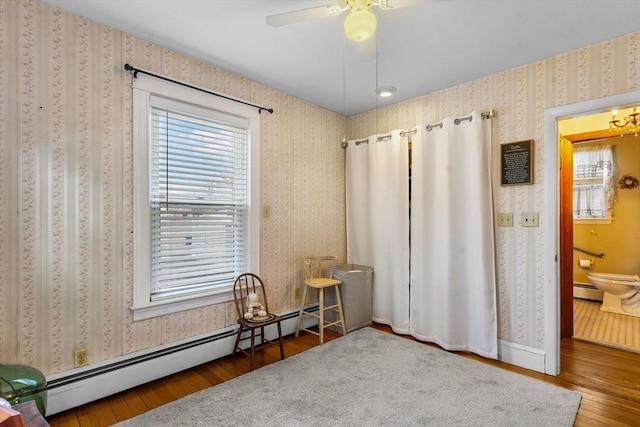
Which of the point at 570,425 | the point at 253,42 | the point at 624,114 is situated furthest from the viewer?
the point at 624,114

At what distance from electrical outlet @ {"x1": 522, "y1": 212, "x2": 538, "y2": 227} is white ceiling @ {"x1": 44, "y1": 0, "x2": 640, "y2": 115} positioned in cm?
121

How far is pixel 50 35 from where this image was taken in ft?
6.21

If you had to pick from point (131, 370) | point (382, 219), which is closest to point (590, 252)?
point (382, 219)

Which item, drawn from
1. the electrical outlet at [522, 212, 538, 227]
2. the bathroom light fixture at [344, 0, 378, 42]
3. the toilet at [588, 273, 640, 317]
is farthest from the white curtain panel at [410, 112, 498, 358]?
the toilet at [588, 273, 640, 317]

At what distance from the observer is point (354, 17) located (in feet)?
4.62

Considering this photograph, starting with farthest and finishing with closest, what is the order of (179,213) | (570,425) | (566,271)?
(566,271) < (179,213) < (570,425)

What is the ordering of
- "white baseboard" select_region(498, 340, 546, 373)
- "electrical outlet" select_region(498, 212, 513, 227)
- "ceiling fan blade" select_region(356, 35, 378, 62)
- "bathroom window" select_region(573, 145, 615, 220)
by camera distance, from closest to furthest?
"ceiling fan blade" select_region(356, 35, 378, 62) → "white baseboard" select_region(498, 340, 546, 373) → "electrical outlet" select_region(498, 212, 513, 227) → "bathroom window" select_region(573, 145, 615, 220)

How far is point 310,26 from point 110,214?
1799 mm

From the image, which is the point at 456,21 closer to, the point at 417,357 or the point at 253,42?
the point at 253,42

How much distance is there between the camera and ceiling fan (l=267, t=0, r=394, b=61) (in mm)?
1406

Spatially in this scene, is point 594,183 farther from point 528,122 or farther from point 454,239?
point 454,239

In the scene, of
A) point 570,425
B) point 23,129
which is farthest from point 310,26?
point 570,425

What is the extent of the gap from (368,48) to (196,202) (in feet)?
5.54

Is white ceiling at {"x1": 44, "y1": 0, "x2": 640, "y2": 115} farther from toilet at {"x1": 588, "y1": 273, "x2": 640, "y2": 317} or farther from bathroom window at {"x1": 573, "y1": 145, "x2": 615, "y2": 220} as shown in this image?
Answer: toilet at {"x1": 588, "y1": 273, "x2": 640, "y2": 317}
